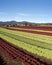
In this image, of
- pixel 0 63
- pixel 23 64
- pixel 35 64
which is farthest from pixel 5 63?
pixel 35 64

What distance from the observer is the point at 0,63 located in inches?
568

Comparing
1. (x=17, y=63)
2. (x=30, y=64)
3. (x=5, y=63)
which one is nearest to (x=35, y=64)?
(x=30, y=64)

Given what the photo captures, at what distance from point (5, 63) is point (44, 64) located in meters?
3.12

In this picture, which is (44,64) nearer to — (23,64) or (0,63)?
(23,64)

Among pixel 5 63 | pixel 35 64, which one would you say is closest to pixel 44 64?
pixel 35 64

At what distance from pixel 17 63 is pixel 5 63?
96cm

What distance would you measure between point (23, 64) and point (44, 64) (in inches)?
68.4

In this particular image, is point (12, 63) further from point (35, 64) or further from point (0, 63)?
point (35, 64)

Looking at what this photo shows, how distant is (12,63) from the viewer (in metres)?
14.5

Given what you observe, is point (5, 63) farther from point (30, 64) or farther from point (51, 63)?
point (51, 63)

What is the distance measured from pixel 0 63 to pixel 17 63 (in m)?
1.36

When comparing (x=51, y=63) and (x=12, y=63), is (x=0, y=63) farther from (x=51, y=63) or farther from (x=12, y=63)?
(x=51, y=63)

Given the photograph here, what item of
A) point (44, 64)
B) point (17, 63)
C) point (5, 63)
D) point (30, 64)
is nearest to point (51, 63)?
point (44, 64)

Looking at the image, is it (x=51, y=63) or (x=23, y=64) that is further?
(x=51, y=63)
